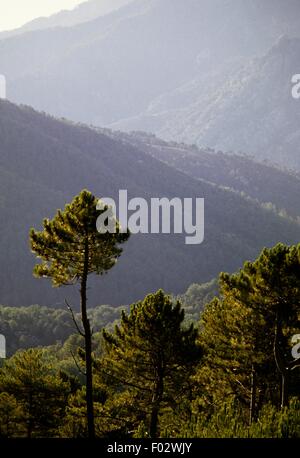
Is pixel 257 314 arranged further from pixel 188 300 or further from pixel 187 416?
pixel 188 300

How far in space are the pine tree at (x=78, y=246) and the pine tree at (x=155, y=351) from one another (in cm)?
643

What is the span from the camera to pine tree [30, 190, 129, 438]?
25.2 m

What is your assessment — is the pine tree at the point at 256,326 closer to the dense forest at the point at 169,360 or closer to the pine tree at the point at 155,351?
the dense forest at the point at 169,360

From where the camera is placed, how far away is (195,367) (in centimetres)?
3497

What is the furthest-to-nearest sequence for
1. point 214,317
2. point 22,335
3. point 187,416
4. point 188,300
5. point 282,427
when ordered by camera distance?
1. point 188,300
2. point 22,335
3. point 214,317
4. point 187,416
5. point 282,427

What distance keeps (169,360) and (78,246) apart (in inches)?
386

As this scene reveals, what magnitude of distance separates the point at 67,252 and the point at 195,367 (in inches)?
497

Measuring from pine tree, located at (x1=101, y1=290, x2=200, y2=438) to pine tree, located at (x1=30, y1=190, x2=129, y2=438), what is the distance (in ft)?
21.1

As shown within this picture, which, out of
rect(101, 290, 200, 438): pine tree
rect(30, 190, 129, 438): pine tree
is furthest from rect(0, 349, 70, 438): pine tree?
rect(30, 190, 129, 438): pine tree

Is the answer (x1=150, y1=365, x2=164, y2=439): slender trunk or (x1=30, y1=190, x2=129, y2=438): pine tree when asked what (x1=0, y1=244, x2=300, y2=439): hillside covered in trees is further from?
(x1=30, y1=190, x2=129, y2=438): pine tree

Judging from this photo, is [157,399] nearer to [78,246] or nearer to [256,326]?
[256,326]

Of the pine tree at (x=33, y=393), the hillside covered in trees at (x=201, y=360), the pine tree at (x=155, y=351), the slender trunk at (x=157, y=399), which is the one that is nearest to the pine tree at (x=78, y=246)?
the hillside covered in trees at (x=201, y=360)

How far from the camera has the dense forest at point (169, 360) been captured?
25297 millimetres

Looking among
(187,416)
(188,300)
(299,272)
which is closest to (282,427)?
(299,272)
